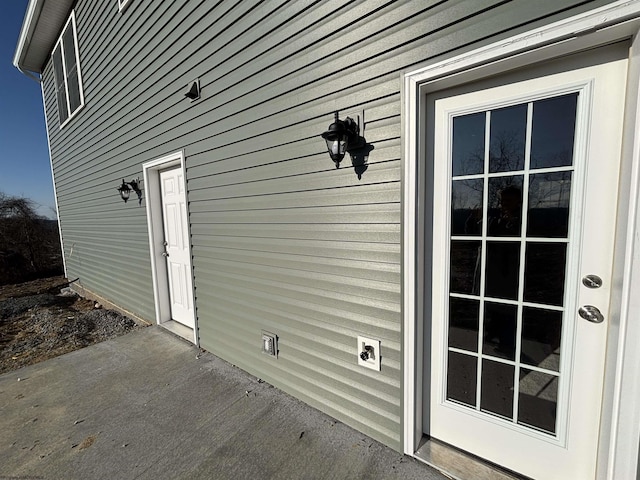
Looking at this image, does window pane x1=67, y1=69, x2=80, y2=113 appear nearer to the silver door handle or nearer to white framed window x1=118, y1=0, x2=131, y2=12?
white framed window x1=118, y1=0, x2=131, y2=12

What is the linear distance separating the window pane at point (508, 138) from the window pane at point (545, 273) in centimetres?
38

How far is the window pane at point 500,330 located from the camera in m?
1.37

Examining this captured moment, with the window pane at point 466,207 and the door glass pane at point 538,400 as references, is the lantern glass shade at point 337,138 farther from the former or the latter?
the door glass pane at point 538,400

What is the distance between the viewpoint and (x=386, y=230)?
1567mm

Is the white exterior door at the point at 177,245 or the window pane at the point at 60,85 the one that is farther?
the window pane at the point at 60,85

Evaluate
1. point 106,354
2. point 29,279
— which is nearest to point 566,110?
point 106,354

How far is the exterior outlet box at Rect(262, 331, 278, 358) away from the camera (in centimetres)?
227

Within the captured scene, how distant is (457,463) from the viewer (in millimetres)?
1493

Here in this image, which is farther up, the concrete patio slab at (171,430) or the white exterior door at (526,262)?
the white exterior door at (526,262)

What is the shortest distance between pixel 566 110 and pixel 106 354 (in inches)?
165

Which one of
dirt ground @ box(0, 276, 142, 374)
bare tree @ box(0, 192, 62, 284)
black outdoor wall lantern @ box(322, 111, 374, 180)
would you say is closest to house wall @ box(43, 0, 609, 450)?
black outdoor wall lantern @ box(322, 111, 374, 180)

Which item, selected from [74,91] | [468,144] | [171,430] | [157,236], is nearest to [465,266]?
[468,144]

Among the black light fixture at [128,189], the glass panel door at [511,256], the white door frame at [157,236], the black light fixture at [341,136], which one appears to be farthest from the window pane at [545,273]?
the black light fixture at [128,189]

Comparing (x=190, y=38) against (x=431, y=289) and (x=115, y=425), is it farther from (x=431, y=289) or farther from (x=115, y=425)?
(x=115, y=425)
